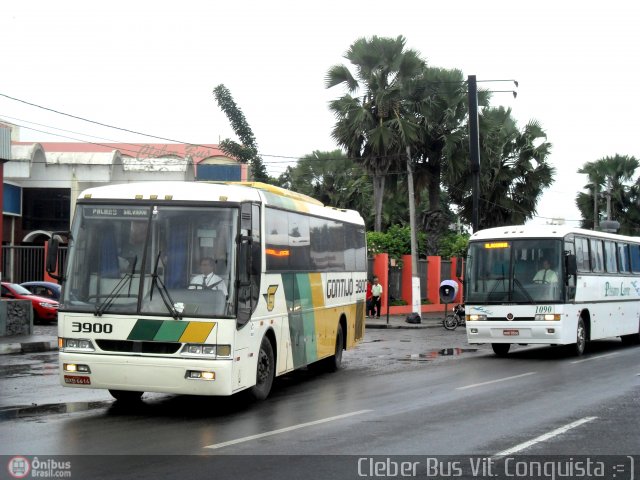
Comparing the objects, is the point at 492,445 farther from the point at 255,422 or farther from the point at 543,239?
the point at 543,239

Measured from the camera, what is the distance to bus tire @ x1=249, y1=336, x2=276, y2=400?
40.9ft

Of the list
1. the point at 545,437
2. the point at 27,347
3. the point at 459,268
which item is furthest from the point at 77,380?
the point at 459,268

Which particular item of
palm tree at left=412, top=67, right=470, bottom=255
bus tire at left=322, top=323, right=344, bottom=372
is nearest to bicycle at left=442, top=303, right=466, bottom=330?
palm tree at left=412, top=67, right=470, bottom=255

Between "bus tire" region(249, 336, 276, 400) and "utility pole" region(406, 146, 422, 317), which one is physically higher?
"utility pole" region(406, 146, 422, 317)

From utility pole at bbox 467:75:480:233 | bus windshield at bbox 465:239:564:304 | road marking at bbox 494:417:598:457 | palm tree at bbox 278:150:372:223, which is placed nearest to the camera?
road marking at bbox 494:417:598:457

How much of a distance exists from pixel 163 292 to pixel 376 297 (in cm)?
2554

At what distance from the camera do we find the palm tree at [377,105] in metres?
35.2

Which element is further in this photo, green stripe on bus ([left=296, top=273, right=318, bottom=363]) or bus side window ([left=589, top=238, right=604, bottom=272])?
bus side window ([left=589, top=238, right=604, bottom=272])

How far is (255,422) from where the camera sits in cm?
1083

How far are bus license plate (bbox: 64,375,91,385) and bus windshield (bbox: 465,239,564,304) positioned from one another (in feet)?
35.4

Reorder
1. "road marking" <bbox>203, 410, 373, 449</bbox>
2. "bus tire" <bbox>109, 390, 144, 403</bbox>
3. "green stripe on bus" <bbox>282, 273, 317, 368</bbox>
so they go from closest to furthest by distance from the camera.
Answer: "road marking" <bbox>203, 410, 373, 449</bbox>
"bus tire" <bbox>109, 390, 144, 403</bbox>
"green stripe on bus" <bbox>282, 273, 317, 368</bbox>

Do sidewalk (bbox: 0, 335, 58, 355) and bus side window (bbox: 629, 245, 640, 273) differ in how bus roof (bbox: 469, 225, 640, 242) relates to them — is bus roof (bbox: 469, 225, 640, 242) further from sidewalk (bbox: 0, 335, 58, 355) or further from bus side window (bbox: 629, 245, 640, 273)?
sidewalk (bbox: 0, 335, 58, 355)

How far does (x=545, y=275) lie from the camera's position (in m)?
19.7

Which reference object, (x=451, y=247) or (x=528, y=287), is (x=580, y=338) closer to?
(x=528, y=287)
